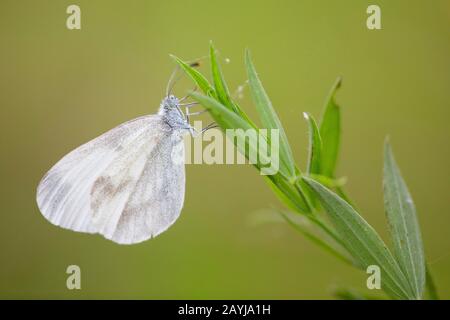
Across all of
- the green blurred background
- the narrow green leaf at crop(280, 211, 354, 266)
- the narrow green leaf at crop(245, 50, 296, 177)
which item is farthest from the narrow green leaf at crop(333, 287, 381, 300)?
the green blurred background

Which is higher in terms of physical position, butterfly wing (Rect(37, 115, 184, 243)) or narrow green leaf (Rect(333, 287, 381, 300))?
butterfly wing (Rect(37, 115, 184, 243))

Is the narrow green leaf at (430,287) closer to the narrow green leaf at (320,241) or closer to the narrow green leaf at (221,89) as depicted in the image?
the narrow green leaf at (320,241)

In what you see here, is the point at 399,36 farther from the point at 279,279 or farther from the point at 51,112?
the point at 51,112

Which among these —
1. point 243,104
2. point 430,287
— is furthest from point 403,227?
point 243,104

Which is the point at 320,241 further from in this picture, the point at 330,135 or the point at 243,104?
the point at 243,104

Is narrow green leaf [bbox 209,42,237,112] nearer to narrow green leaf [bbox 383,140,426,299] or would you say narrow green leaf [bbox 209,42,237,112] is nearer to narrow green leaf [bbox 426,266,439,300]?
narrow green leaf [bbox 383,140,426,299]

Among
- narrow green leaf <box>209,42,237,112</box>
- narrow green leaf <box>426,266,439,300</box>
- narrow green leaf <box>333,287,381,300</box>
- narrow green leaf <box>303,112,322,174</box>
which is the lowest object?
narrow green leaf <box>333,287,381,300</box>
